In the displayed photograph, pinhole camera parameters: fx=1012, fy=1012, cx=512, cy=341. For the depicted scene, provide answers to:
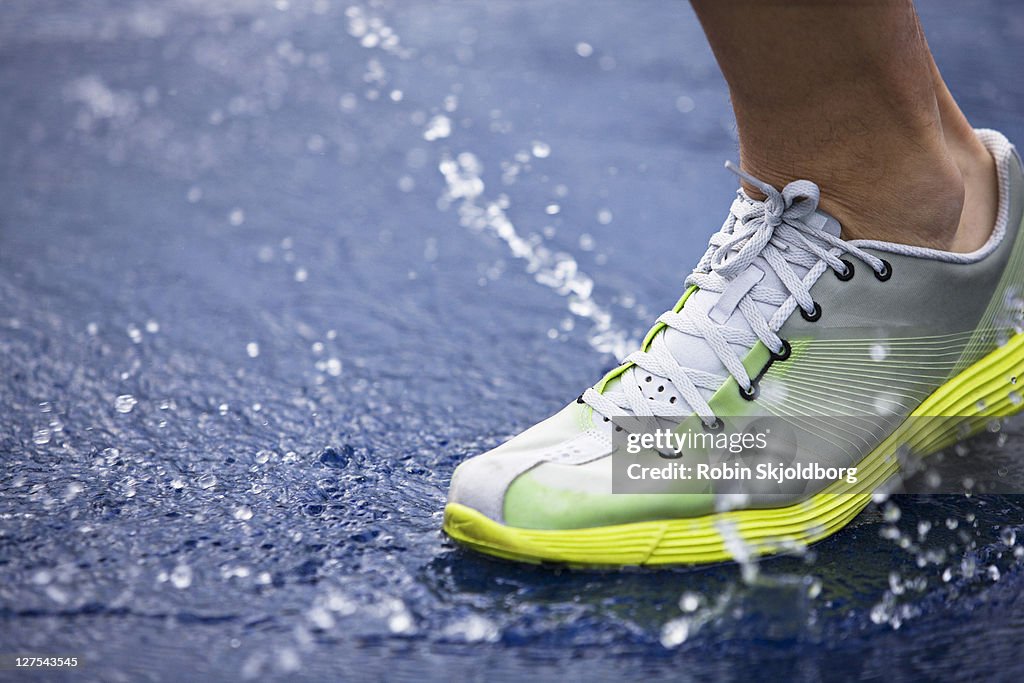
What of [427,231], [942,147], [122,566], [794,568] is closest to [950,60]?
[427,231]

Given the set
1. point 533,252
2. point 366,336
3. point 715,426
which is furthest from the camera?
point 533,252

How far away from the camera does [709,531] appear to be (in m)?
0.94

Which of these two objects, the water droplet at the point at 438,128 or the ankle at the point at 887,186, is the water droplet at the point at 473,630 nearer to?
the ankle at the point at 887,186

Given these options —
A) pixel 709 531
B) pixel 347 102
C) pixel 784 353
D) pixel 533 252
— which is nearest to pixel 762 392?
pixel 784 353

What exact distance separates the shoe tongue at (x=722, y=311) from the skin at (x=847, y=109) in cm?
5

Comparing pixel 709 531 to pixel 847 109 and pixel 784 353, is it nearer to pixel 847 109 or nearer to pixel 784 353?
pixel 784 353

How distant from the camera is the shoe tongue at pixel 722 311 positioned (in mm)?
991

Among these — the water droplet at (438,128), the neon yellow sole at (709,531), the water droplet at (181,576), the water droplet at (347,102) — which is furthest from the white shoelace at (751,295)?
the water droplet at (347,102)

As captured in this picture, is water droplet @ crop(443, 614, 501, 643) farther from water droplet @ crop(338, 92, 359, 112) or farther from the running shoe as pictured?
water droplet @ crop(338, 92, 359, 112)

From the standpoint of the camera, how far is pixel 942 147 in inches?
39.3

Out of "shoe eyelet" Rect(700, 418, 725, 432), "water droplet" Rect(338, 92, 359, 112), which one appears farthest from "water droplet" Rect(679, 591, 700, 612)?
"water droplet" Rect(338, 92, 359, 112)

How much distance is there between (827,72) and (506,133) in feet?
4.69

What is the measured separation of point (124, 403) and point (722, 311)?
2.58ft

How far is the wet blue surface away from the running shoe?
41 mm
